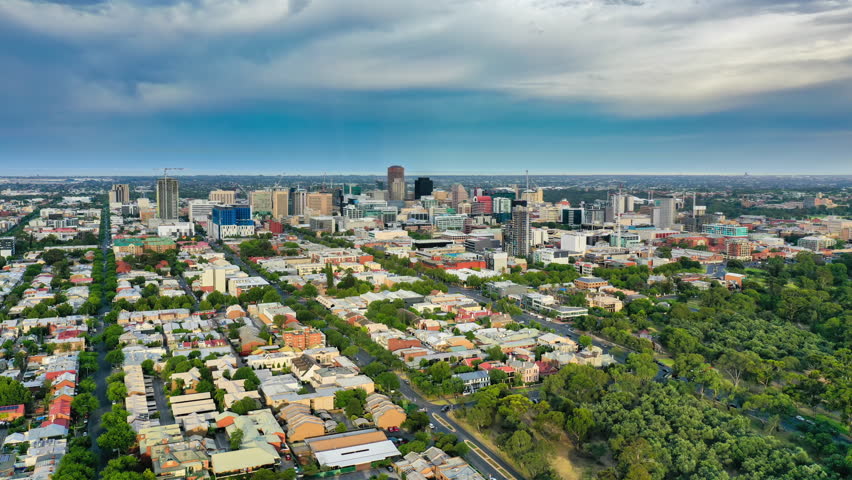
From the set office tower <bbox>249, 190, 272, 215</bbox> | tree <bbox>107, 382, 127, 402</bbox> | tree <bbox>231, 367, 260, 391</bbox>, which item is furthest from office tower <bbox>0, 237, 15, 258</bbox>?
office tower <bbox>249, 190, 272, 215</bbox>

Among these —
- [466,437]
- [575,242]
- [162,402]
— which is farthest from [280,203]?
[466,437]

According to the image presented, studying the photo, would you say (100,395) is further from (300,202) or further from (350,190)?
(350,190)

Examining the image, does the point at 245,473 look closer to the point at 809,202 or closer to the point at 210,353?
the point at 210,353

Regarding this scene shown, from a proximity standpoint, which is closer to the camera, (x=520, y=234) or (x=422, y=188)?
(x=520, y=234)

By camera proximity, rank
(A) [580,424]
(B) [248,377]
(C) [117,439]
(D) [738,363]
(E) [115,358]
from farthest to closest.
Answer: (E) [115,358] → (D) [738,363] → (B) [248,377] → (A) [580,424] → (C) [117,439]

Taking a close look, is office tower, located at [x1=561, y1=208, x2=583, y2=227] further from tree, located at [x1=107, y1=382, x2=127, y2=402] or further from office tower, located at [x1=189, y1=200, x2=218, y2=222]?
tree, located at [x1=107, y1=382, x2=127, y2=402]
